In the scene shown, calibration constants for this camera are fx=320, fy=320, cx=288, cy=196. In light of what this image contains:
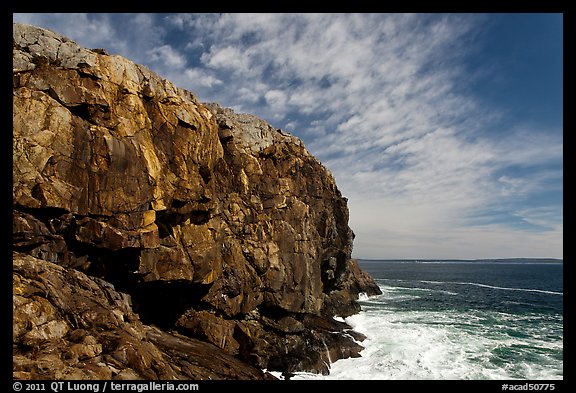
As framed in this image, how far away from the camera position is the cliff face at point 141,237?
56.3 feet

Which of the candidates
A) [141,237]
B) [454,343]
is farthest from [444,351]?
[141,237]

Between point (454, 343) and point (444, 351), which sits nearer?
point (444, 351)

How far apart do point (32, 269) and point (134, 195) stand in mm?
7639

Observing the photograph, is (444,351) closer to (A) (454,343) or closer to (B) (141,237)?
(A) (454,343)

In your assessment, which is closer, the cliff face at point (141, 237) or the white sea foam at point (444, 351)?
the cliff face at point (141, 237)

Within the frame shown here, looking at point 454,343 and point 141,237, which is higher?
point 141,237

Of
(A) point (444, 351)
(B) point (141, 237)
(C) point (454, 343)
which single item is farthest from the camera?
(C) point (454, 343)

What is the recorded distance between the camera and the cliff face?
56.3 ft

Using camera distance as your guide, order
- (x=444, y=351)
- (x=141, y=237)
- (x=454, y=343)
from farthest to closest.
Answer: (x=454, y=343), (x=444, y=351), (x=141, y=237)

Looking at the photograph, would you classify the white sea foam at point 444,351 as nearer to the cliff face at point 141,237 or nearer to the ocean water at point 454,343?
the ocean water at point 454,343

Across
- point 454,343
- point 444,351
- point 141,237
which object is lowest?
point 454,343

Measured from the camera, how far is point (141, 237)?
2319 cm

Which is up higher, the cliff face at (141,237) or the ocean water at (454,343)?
the cliff face at (141,237)

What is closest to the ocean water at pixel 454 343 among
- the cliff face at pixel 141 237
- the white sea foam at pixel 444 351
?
the white sea foam at pixel 444 351
